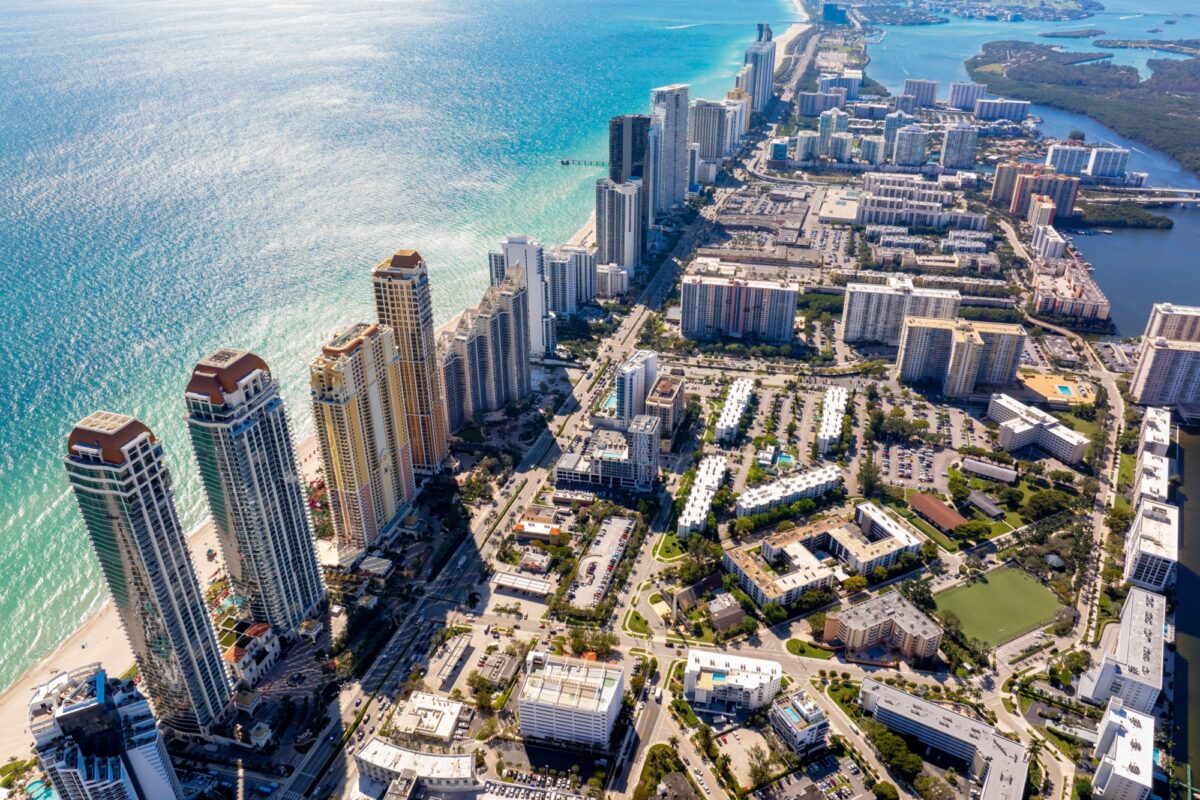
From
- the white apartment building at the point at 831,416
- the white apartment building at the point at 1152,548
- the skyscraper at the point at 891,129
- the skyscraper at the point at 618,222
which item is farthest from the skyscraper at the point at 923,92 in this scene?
the white apartment building at the point at 1152,548

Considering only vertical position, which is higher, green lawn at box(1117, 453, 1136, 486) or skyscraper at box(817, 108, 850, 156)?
skyscraper at box(817, 108, 850, 156)

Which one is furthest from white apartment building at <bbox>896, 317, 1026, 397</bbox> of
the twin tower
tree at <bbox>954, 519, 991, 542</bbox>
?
the twin tower

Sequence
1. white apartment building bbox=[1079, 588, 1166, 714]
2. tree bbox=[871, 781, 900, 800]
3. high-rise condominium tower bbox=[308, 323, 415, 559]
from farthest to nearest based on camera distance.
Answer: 1. high-rise condominium tower bbox=[308, 323, 415, 559]
2. white apartment building bbox=[1079, 588, 1166, 714]
3. tree bbox=[871, 781, 900, 800]

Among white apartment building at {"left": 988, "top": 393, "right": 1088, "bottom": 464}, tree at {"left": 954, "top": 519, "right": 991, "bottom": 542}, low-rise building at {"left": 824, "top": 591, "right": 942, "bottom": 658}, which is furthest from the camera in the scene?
white apartment building at {"left": 988, "top": 393, "right": 1088, "bottom": 464}

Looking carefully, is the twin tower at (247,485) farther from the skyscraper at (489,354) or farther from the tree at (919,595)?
the tree at (919,595)

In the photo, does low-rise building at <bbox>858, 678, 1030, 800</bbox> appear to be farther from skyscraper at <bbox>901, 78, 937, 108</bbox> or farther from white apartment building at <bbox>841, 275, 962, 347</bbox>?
skyscraper at <bbox>901, 78, 937, 108</bbox>

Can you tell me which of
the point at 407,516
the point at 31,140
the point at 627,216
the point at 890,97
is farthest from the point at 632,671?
the point at 890,97

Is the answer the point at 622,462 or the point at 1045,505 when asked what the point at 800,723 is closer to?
the point at 622,462

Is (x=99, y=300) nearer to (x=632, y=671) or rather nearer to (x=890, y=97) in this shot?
(x=632, y=671)
